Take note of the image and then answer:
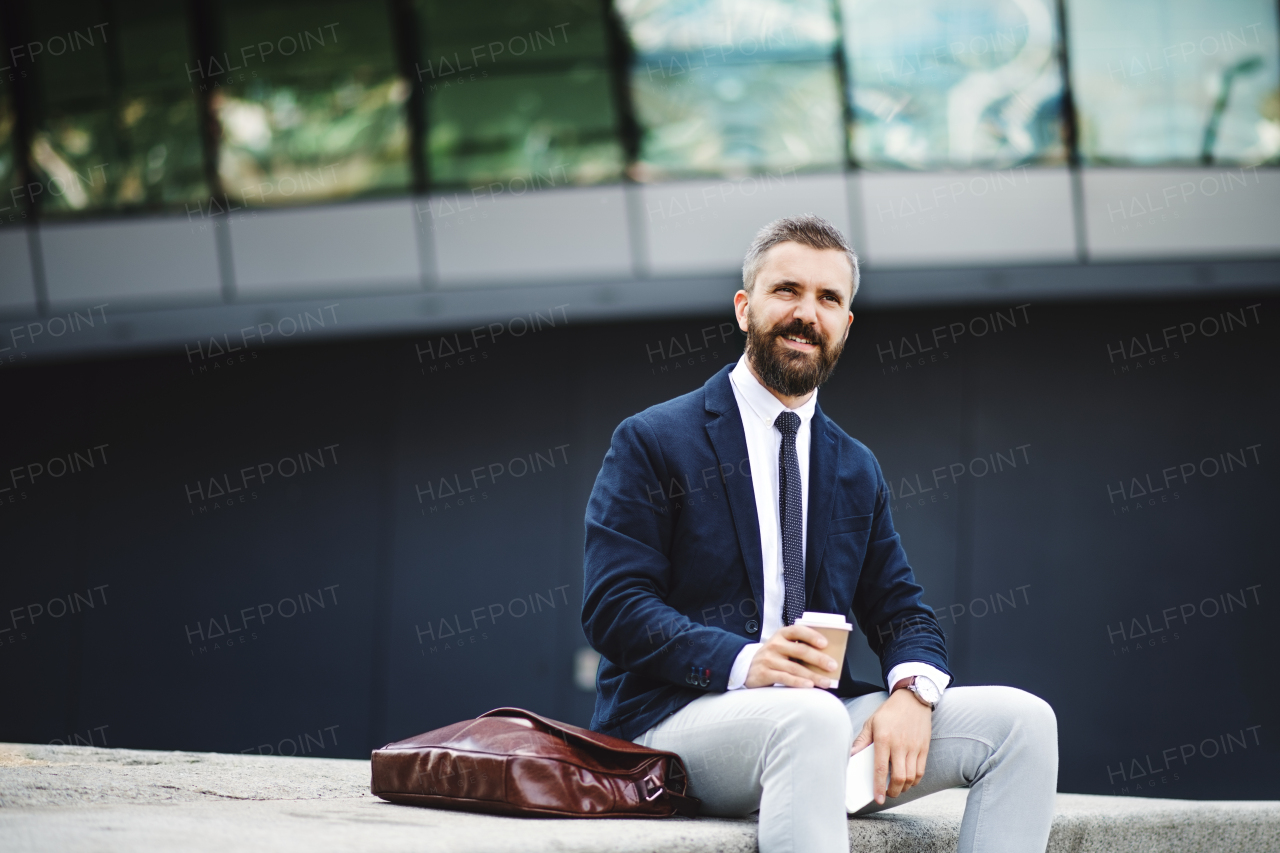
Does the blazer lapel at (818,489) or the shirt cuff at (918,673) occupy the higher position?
the blazer lapel at (818,489)

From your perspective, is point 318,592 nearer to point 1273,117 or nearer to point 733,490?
point 733,490

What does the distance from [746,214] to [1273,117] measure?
422 cm

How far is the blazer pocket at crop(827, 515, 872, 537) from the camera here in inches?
100

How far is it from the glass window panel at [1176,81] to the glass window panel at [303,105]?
18.3 ft

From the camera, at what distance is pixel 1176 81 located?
25.9 feet

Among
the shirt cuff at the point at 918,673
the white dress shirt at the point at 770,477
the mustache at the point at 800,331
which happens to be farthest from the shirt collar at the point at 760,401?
the shirt cuff at the point at 918,673

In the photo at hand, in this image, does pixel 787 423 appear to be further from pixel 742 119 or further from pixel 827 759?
pixel 742 119

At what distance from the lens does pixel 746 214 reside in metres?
8.09

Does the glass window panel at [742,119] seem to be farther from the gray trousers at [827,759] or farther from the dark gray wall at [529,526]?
the gray trousers at [827,759]

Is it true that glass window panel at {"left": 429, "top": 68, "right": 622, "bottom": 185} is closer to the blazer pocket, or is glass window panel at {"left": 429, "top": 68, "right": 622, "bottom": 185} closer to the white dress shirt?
the white dress shirt

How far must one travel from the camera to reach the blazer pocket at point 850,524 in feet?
8.36

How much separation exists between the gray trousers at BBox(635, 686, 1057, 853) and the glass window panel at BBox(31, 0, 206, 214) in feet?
25.9

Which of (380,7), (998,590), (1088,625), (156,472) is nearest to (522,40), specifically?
(380,7)

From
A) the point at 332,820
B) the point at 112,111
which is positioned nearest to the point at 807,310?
the point at 332,820
